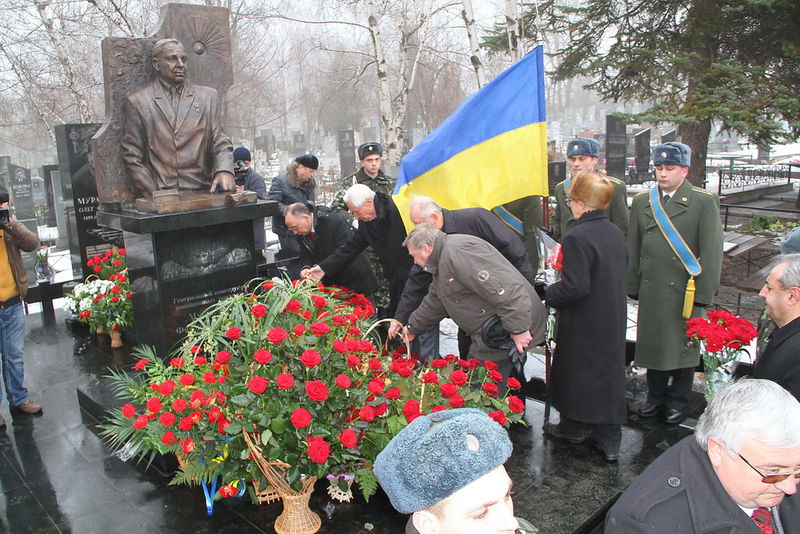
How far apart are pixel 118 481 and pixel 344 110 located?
125 ft

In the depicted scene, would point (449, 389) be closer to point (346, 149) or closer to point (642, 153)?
point (642, 153)

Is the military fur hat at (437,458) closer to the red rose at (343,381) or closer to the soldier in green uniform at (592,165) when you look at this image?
the red rose at (343,381)

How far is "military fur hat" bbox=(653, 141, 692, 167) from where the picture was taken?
4.38 meters

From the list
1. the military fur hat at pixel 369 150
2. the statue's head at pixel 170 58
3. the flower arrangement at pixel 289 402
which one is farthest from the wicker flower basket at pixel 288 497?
the military fur hat at pixel 369 150

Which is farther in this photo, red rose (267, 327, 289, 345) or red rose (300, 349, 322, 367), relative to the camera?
red rose (267, 327, 289, 345)

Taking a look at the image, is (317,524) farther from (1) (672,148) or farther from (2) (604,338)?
(1) (672,148)

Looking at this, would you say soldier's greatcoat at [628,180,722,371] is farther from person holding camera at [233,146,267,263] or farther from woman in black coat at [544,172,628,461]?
person holding camera at [233,146,267,263]

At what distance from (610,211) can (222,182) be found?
3.38 meters

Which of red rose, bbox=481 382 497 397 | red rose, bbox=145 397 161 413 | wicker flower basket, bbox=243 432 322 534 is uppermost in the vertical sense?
red rose, bbox=145 397 161 413

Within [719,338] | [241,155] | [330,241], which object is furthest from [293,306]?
[241,155]

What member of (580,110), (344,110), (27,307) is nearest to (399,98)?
(27,307)

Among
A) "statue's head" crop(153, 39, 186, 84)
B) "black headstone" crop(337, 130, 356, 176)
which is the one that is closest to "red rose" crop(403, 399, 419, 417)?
"statue's head" crop(153, 39, 186, 84)

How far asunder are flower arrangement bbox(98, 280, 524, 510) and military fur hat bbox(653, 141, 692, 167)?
82.3 inches

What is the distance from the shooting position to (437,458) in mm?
1408
